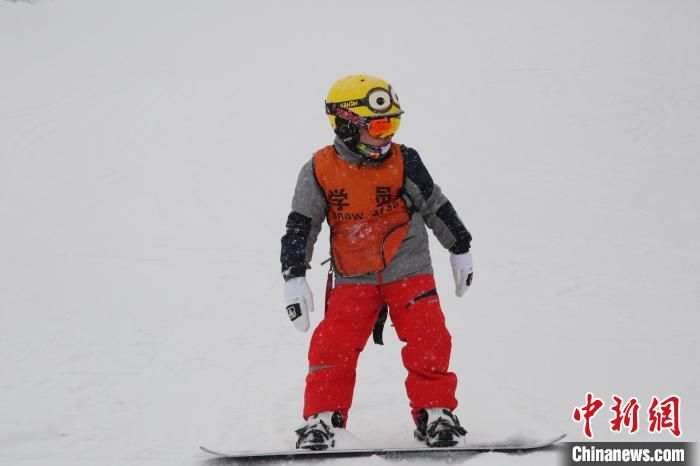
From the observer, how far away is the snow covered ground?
14.2 ft

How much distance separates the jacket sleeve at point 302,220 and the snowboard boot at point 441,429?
0.99 metres

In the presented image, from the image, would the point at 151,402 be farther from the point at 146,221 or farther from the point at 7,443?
the point at 146,221

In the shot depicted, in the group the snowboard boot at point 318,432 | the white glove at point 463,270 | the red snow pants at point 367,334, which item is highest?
the white glove at point 463,270

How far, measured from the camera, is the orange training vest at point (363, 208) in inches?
140

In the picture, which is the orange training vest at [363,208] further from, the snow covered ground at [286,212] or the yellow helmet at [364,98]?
the snow covered ground at [286,212]

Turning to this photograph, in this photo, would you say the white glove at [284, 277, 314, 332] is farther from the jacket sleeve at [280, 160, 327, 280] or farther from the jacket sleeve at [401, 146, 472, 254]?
the jacket sleeve at [401, 146, 472, 254]

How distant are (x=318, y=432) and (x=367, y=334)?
63 centimetres

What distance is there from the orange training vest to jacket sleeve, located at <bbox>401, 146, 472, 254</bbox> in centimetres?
6

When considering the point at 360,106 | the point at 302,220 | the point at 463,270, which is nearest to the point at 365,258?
the point at 302,220

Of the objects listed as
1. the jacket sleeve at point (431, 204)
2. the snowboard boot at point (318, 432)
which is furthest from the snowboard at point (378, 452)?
the jacket sleeve at point (431, 204)

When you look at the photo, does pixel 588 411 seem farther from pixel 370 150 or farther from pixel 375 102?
pixel 375 102

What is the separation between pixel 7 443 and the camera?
371 centimetres

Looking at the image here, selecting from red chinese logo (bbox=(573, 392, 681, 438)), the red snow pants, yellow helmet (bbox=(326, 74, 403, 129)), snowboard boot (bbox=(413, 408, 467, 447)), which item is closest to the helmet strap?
yellow helmet (bbox=(326, 74, 403, 129))

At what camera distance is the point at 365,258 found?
3621 mm
